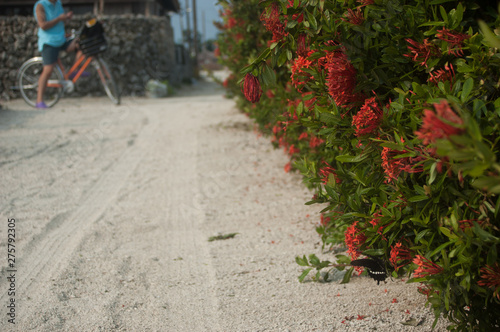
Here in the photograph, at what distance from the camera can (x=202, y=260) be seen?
314 cm

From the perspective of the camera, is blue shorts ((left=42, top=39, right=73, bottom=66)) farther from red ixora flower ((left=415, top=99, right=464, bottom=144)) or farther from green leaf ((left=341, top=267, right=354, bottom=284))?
red ixora flower ((left=415, top=99, right=464, bottom=144))

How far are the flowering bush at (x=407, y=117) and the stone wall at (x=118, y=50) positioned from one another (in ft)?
37.2

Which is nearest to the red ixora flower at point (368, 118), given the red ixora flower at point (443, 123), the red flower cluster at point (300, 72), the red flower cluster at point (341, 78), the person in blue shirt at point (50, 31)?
the red flower cluster at point (341, 78)

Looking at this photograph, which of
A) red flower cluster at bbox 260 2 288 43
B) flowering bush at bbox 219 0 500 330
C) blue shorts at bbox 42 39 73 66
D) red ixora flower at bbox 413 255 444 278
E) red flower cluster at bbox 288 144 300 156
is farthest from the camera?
blue shorts at bbox 42 39 73 66

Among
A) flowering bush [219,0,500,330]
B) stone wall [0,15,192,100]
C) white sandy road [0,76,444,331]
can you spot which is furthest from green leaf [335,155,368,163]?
stone wall [0,15,192,100]

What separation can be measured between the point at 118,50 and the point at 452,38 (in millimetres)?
12184

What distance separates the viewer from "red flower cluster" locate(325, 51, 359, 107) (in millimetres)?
1923

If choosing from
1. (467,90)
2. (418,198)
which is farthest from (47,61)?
(467,90)

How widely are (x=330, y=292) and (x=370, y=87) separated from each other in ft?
4.08

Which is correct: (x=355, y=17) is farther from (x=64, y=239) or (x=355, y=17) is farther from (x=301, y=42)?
(x=64, y=239)

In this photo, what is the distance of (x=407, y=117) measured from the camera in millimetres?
1797

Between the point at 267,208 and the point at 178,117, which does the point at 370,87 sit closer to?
the point at 267,208

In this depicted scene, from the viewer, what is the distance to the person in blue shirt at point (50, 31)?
302 inches

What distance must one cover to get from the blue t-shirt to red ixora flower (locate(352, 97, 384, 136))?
294 inches
